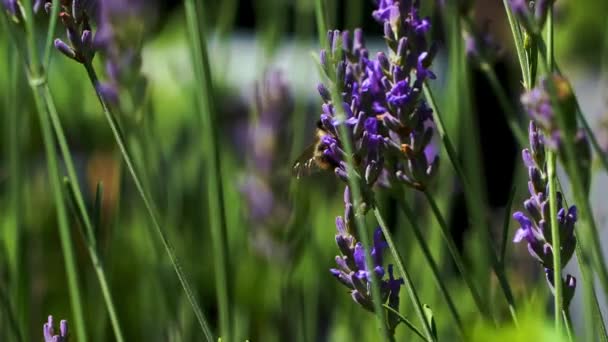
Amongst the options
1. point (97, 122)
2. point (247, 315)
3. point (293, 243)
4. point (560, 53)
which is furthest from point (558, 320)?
point (560, 53)

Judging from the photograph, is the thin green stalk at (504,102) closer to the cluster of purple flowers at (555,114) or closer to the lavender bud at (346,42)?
the lavender bud at (346,42)

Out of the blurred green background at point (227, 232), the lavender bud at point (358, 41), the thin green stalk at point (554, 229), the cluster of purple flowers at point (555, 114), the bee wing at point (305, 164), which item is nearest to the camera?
the cluster of purple flowers at point (555, 114)

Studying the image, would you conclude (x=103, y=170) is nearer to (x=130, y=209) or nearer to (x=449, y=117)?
(x=130, y=209)

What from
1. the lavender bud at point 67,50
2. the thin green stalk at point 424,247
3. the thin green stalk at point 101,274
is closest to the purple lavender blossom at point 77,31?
the lavender bud at point 67,50

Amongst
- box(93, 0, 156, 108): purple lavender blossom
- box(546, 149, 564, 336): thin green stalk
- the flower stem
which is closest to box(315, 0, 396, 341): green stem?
box(546, 149, 564, 336): thin green stalk

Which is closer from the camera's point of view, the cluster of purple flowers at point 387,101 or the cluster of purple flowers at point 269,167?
the cluster of purple flowers at point 387,101

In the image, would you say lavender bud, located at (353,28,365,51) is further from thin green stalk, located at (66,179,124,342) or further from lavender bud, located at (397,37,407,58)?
thin green stalk, located at (66,179,124,342)
